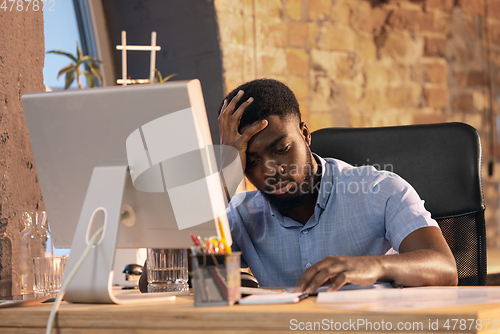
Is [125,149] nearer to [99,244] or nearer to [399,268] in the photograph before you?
[99,244]

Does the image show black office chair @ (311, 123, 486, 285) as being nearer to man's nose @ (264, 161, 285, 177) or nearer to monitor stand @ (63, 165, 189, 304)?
man's nose @ (264, 161, 285, 177)

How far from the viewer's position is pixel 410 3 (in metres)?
2.89

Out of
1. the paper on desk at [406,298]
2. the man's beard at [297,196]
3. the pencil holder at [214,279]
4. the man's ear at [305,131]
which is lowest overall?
the paper on desk at [406,298]

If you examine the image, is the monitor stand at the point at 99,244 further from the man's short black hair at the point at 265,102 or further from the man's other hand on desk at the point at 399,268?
the man's short black hair at the point at 265,102

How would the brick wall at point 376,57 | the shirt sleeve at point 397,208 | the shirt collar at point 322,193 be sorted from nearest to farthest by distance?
1. the shirt sleeve at point 397,208
2. the shirt collar at point 322,193
3. the brick wall at point 376,57

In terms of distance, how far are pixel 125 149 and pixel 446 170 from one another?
38.0 inches

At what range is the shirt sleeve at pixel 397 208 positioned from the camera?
4.07ft

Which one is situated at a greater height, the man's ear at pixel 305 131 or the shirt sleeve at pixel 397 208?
the man's ear at pixel 305 131

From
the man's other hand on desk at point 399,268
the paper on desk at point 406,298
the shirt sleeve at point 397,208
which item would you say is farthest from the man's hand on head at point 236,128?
the paper on desk at point 406,298

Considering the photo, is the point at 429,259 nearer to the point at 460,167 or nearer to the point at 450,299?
the point at 450,299

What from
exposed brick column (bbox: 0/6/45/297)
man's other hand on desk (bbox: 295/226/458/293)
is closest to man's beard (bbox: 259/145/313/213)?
man's other hand on desk (bbox: 295/226/458/293)

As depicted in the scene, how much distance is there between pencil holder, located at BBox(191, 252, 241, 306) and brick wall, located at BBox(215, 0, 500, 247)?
157 cm

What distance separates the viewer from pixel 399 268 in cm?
103

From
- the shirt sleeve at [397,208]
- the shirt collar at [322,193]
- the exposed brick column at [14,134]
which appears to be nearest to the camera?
the shirt sleeve at [397,208]
